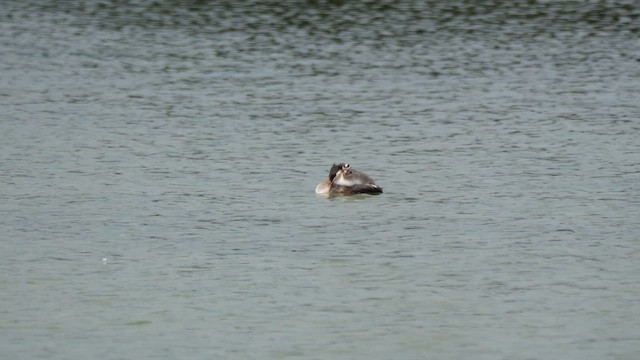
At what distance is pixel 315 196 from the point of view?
16078 millimetres

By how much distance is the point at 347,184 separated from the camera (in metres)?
16.0

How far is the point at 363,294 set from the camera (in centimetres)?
1213

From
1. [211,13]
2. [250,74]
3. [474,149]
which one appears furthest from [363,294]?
[211,13]

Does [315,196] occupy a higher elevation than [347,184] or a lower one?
lower

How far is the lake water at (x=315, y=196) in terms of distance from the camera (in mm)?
11312

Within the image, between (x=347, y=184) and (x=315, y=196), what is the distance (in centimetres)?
38

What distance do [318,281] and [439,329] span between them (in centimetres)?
165

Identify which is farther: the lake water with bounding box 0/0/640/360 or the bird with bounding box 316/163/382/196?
the bird with bounding box 316/163/382/196

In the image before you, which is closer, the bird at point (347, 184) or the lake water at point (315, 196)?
the lake water at point (315, 196)

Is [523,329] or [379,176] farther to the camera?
[379,176]

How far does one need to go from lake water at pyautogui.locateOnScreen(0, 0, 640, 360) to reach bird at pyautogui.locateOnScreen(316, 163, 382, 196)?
0.15 m

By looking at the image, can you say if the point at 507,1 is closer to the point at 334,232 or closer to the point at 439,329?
the point at 334,232

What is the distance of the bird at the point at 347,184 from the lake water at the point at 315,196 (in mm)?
148

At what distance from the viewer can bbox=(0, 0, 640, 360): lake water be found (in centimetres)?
1131
